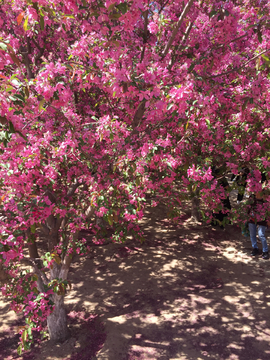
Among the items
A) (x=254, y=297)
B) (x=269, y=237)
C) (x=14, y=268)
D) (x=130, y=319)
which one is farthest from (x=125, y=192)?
(x=269, y=237)

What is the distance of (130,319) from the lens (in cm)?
566

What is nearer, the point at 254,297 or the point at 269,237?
the point at 254,297

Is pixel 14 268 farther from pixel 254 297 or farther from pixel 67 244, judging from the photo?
A: pixel 254 297

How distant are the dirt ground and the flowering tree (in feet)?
3.18

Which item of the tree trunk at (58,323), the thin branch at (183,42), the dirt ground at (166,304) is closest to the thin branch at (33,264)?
the tree trunk at (58,323)

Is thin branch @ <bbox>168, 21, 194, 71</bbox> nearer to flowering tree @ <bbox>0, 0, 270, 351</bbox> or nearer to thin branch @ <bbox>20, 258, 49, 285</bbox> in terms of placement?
flowering tree @ <bbox>0, 0, 270, 351</bbox>

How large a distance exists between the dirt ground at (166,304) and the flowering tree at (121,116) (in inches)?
38.2

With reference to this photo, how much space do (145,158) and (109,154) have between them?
0.87m

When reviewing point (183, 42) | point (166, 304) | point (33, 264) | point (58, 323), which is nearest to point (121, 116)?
point (183, 42)

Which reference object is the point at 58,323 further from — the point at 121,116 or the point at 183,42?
the point at 183,42

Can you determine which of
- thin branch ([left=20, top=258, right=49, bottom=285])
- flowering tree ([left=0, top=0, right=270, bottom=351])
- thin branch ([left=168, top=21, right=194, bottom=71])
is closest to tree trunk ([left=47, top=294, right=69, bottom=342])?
flowering tree ([left=0, top=0, right=270, bottom=351])

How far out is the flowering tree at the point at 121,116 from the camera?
314 cm

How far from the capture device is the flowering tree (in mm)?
3137

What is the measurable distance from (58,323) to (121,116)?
4.42m
